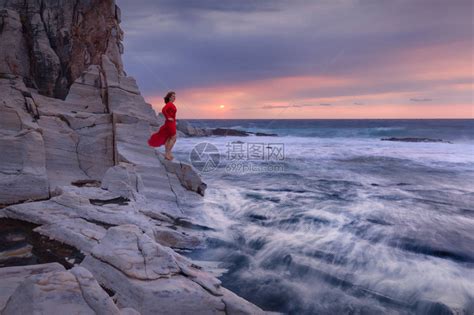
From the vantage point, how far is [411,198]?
46.2 ft

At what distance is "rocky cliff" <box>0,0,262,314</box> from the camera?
430 centimetres

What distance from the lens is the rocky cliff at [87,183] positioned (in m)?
4.30

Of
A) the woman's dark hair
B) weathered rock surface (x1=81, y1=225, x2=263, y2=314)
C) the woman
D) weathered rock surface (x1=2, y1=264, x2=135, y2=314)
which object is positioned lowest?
weathered rock surface (x1=81, y1=225, x2=263, y2=314)

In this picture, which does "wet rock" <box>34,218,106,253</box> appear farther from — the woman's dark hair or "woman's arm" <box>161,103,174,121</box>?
the woman's dark hair

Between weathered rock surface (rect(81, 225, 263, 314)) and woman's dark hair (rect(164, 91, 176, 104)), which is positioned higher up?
woman's dark hair (rect(164, 91, 176, 104))

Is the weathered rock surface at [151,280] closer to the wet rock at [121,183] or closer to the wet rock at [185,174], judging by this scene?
the wet rock at [121,183]

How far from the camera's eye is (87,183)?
10.5 meters

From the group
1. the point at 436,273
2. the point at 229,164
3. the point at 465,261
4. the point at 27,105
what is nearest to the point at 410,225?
the point at 465,261

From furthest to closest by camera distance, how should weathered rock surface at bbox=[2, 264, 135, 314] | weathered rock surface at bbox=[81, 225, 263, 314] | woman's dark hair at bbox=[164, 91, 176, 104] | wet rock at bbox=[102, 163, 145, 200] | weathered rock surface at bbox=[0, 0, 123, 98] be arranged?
weathered rock surface at bbox=[0, 0, 123, 98] < woman's dark hair at bbox=[164, 91, 176, 104] < wet rock at bbox=[102, 163, 145, 200] < weathered rock surface at bbox=[81, 225, 263, 314] < weathered rock surface at bbox=[2, 264, 135, 314]

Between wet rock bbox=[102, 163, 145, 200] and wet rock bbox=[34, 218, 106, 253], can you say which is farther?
wet rock bbox=[102, 163, 145, 200]

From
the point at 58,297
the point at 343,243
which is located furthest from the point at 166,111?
the point at 58,297

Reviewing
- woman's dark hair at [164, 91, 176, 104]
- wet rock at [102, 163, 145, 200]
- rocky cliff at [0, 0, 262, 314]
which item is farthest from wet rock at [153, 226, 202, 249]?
woman's dark hair at [164, 91, 176, 104]

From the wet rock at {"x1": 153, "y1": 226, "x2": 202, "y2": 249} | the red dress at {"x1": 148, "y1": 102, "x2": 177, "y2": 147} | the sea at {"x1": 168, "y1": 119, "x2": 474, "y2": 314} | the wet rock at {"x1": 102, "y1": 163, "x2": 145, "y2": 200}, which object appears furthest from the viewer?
the red dress at {"x1": 148, "y1": 102, "x2": 177, "y2": 147}

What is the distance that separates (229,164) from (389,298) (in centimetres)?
1719
